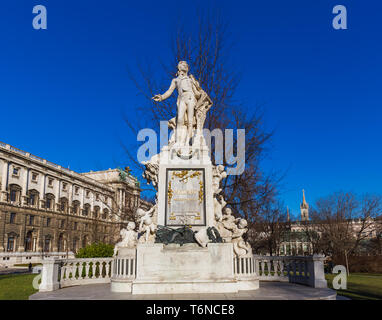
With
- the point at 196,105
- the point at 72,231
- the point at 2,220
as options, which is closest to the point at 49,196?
the point at 72,231

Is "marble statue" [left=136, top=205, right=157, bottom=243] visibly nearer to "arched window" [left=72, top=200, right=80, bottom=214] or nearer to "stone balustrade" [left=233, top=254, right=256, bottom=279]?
"stone balustrade" [left=233, top=254, right=256, bottom=279]

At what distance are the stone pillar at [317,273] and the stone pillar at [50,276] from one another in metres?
7.55

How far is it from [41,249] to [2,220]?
30.5 ft

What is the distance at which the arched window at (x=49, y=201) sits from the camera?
2270 inches

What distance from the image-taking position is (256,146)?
18.3 m

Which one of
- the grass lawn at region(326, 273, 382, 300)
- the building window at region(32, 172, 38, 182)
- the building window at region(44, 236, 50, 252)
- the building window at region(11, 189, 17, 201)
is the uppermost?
the building window at region(32, 172, 38, 182)

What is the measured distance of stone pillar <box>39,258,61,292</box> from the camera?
29.4 feet

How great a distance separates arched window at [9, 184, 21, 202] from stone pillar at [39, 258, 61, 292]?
152ft

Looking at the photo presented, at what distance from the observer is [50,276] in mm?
9078

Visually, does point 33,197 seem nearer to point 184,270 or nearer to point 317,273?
point 184,270

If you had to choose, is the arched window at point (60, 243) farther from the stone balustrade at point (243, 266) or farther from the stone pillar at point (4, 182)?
the stone balustrade at point (243, 266)

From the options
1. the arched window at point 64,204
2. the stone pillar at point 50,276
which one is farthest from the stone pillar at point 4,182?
the stone pillar at point 50,276

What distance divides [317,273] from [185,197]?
13.9 ft

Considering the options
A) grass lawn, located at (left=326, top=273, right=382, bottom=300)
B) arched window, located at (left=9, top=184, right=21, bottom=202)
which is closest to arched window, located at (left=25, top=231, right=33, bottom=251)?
arched window, located at (left=9, top=184, right=21, bottom=202)
